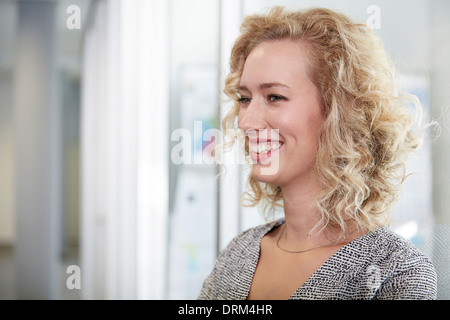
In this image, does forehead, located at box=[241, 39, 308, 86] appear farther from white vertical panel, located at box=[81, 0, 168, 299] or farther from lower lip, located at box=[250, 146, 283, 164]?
white vertical panel, located at box=[81, 0, 168, 299]

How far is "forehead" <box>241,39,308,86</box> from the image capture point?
90 cm

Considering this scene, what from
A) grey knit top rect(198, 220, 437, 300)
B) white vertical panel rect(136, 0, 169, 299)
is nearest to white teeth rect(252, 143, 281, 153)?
grey knit top rect(198, 220, 437, 300)

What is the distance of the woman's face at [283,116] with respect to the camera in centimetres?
89

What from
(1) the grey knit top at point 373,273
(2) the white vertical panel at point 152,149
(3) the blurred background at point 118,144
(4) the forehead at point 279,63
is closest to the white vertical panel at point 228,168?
(3) the blurred background at point 118,144

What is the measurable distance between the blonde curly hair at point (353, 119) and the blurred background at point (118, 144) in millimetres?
422

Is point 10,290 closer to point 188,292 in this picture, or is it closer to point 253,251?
point 188,292

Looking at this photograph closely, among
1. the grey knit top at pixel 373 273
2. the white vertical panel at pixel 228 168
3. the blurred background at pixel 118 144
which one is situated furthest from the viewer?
the blurred background at pixel 118 144

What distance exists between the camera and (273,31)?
3.12 ft

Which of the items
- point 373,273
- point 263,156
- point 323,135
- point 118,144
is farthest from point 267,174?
point 118,144

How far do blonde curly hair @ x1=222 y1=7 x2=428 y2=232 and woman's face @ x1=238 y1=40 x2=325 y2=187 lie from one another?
0.07 ft

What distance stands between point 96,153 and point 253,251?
98 centimetres

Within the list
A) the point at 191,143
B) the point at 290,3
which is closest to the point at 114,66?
the point at 191,143

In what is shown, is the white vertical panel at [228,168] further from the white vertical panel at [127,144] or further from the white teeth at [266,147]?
the white teeth at [266,147]

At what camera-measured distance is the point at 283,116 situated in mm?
889
